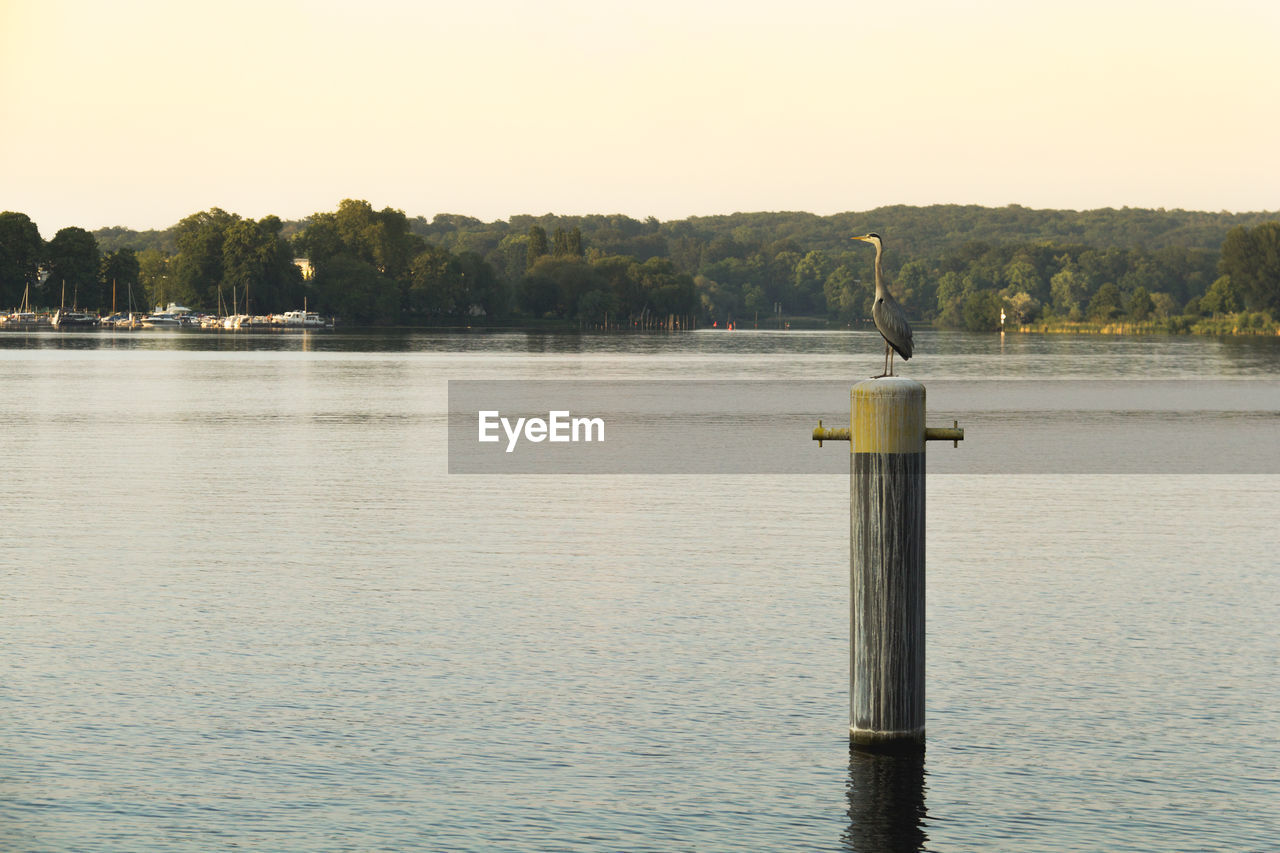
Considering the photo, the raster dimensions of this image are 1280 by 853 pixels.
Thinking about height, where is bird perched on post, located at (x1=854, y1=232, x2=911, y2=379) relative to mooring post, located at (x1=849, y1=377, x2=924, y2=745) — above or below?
above

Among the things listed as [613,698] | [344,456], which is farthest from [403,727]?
[344,456]

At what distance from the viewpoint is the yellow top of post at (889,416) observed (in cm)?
1338

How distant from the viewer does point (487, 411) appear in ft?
235

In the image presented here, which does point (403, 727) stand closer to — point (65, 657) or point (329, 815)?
point (329, 815)

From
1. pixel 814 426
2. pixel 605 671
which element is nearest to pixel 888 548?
pixel 605 671

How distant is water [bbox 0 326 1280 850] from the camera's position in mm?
13492

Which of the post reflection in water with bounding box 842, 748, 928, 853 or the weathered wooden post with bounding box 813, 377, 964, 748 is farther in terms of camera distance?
the weathered wooden post with bounding box 813, 377, 964, 748

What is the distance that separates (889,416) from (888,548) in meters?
1.14

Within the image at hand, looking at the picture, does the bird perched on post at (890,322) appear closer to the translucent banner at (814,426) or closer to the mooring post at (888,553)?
the mooring post at (888,553)

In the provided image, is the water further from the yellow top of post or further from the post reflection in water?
the yellow top of post

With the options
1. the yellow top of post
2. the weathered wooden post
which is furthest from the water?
the yellow top of post

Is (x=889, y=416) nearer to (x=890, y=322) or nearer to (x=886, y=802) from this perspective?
(x=890, y=322)

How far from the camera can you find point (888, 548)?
1369cm

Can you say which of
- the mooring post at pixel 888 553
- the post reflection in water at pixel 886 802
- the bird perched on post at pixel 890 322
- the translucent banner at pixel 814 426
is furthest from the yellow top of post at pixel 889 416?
the translucent banner at pixel 814 426
